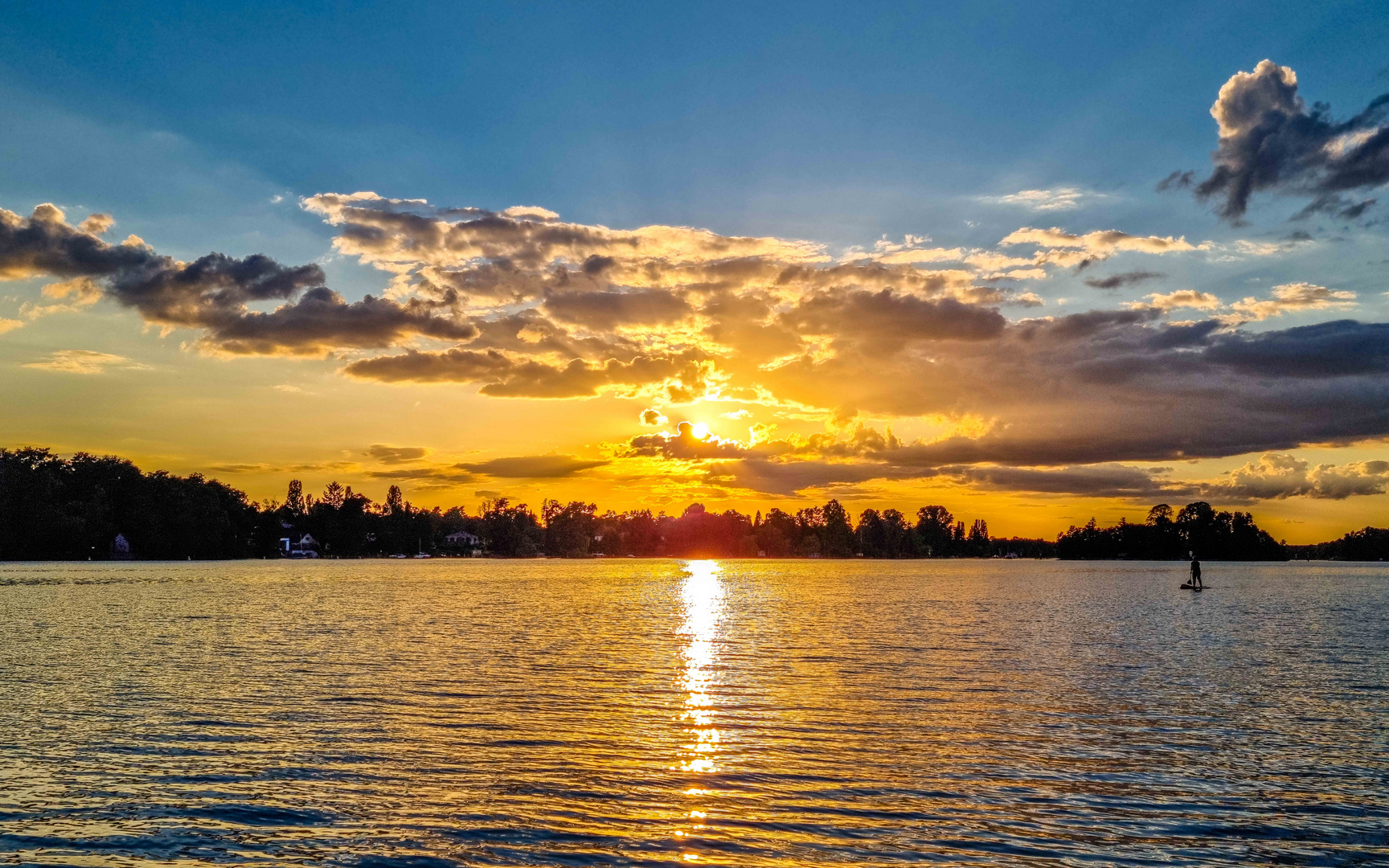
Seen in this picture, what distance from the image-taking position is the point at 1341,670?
3941 centimetres

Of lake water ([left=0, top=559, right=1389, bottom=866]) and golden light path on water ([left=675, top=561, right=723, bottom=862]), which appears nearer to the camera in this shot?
lake water ([left=0, top=559, right=1389, bottom=866])

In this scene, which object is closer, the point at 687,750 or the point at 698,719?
the point at 687,750

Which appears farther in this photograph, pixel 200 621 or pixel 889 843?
pixel 200 621

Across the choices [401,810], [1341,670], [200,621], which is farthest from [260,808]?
[200,621]

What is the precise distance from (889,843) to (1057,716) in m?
14.4

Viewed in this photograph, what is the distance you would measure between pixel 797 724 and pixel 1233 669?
79.0 ft

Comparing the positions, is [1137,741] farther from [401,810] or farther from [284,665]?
[284,665]

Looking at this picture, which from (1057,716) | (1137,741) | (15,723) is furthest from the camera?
(1057,716)

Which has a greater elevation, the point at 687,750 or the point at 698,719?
the point at 687,750

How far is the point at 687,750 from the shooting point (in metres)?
23.2

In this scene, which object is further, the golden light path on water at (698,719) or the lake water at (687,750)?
the golden light path on water at (698,719)

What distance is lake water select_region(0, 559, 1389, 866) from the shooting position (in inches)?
637

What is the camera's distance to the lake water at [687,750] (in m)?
16.2

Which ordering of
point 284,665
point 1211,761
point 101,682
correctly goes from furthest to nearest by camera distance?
point 284,665
point 101,682
point 1211,761
